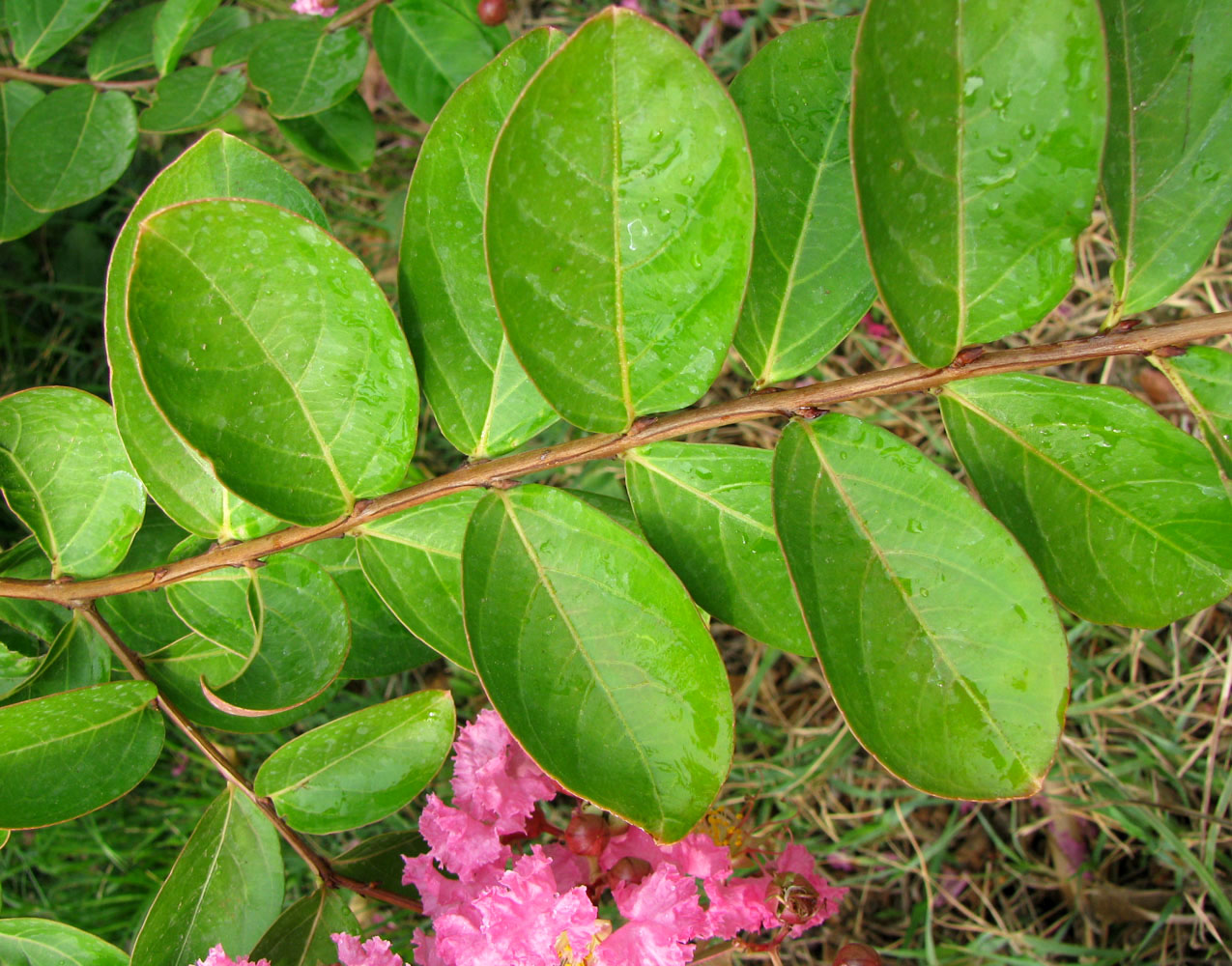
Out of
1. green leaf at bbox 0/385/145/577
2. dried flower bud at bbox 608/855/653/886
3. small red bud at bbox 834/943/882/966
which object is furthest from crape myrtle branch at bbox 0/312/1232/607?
small red bud at bbox 834/943/882/966

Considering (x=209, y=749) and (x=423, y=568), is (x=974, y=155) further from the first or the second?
(x=209, y=749)

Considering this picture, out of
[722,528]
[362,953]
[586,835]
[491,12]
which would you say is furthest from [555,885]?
[491,12]

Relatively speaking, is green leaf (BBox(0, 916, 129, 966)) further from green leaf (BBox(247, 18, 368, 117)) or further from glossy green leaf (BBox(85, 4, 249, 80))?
glossy green leaf (BBox(85, 4, 249, 80))

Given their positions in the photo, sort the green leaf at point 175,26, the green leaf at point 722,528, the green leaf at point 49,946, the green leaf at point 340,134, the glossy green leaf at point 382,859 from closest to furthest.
A: the green leaf at point 722,528
the green leaf at point 49,946
the glossy green leaf at point 382,859
the green leaf at point 175,26
the green leaf at point 340,134

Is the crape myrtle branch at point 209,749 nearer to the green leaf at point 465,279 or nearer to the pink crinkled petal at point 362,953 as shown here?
the pink crinkled petal at point 362,953

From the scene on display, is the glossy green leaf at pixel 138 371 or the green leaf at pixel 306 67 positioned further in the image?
the green leaf at pixel 306 67

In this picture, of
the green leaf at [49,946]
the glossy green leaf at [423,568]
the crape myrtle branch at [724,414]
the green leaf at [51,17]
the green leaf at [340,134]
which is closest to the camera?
the crape myrtle branch at [724,414]

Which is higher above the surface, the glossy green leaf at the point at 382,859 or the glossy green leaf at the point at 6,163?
the glossy green leaf at the point at 6,163

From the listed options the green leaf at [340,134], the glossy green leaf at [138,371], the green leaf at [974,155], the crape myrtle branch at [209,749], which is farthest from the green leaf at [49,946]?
the green leaf at [340,134]
